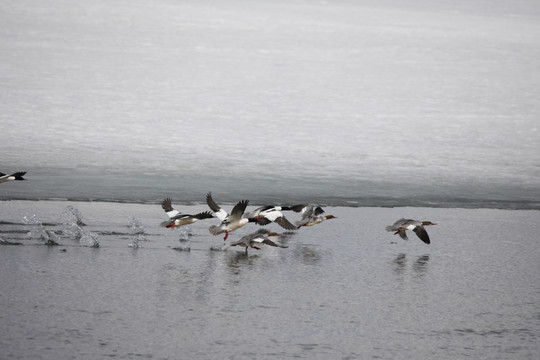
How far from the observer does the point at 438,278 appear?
519cm

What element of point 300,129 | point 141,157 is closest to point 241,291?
point 141,157

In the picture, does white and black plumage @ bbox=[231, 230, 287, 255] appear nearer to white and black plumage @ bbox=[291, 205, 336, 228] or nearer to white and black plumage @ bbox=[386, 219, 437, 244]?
white and black plumage @ bbox=[291, 205, 336, 228]

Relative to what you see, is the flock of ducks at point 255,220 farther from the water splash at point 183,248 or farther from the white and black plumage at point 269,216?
the water splash at point 183,248

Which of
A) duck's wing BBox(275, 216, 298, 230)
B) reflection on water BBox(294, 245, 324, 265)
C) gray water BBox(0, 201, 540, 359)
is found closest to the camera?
gray water BBox(0, 201, 540, 359)

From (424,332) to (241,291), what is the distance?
110cm

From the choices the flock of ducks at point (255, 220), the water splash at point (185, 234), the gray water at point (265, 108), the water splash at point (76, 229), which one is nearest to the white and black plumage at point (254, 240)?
the flock of ducks at point (255, 220)

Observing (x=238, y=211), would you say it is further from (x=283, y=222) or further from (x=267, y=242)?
(x=283, y=222)

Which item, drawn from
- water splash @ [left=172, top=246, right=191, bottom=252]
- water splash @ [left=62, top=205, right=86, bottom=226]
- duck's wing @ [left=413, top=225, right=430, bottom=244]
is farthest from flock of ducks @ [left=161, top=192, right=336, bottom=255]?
duck's wing @ [left=413, top=225, right=430, bottom=244]

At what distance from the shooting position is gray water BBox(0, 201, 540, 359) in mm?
3824

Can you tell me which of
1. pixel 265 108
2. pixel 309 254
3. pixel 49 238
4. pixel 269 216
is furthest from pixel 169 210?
pixel 265 108

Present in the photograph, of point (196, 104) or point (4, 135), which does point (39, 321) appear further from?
point (196, 104)

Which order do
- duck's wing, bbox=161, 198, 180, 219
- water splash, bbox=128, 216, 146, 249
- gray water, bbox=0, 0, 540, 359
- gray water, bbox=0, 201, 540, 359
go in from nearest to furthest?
gray water, bbox=0, 201, 540, 359 → gray water, bbox=0, 0, 540, 359 → water splash, bbox=128, 216, 146, 249 → duck's wing, bbox=161, 198, 180, 219

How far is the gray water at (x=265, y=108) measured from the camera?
8.25 meters

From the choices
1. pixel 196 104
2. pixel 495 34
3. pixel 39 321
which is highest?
pixel 495 34
